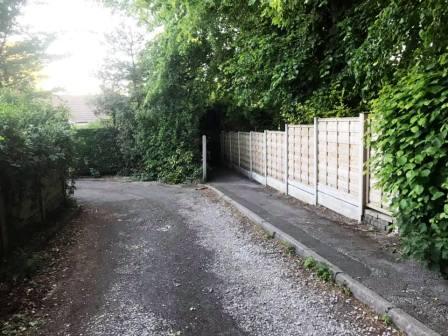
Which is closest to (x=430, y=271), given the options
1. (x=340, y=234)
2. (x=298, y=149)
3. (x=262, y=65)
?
(x=340, y=234)

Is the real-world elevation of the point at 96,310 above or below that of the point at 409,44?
below

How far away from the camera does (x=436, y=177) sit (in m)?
3.86

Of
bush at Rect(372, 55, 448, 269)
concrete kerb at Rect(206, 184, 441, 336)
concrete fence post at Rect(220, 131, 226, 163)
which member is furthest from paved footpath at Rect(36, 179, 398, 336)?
concrete fence post at Rect(220, 131, 226, 163)

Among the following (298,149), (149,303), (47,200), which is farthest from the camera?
(298,149)

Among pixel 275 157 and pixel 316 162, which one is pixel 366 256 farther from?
pixel 275 157

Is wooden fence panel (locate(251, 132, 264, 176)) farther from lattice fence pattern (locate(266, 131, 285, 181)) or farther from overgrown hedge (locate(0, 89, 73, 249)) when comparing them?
overgrown hedge (locate(0, 89, 73, 249))

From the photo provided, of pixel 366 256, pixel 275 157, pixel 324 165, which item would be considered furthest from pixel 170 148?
pixel 366 256

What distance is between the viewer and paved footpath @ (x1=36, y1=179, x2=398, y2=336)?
3377 millimetres

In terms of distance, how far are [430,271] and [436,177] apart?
3.53 feet

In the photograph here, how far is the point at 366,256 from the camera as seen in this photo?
4691 millimetres

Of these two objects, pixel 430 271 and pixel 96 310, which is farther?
pixel 430 271

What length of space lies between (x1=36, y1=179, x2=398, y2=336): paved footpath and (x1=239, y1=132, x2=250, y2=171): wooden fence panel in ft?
19.8

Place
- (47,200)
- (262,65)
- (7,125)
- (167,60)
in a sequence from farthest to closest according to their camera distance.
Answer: (167,60) < (262,65) < (47,200) < (7,125)

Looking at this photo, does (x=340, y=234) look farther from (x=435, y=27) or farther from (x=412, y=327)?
(x=435, y=27)
